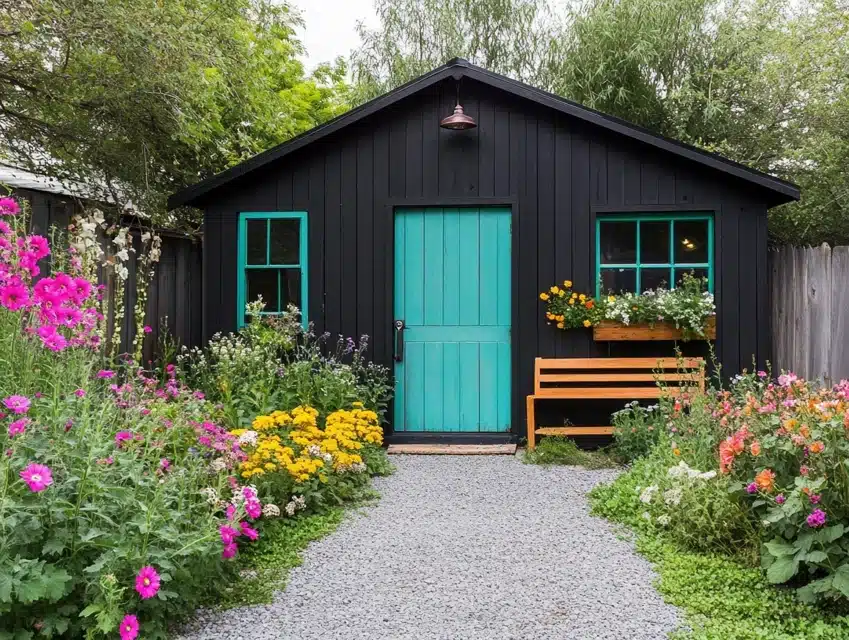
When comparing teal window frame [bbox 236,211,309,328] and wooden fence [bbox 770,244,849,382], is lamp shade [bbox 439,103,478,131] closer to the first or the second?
teal window frame [bbox 236,211,309,328]

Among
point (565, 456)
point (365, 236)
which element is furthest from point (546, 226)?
point (565, 456)

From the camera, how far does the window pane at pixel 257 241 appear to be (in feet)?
25.0

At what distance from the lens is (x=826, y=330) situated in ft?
23.9

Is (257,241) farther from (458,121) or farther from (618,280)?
(618,280)

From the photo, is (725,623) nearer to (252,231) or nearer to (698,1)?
(252,231)

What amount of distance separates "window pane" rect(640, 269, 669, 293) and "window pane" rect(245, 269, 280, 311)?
3372 mm

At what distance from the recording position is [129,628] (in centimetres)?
269

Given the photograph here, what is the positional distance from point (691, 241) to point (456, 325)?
2250 mm

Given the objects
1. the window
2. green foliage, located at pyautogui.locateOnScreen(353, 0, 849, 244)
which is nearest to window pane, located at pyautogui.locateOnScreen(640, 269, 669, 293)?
the window

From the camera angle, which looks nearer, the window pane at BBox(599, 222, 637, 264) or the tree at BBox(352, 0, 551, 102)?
the window pane at BBox(599, 222, 637, 264)

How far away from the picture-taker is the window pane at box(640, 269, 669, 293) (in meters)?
7.25

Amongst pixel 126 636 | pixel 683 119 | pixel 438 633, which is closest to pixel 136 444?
pixel 126 636

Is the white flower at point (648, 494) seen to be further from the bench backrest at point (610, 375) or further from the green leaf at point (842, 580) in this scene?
the bench backrest at point (610, 375)

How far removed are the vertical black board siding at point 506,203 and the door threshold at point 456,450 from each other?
0.39 metres
